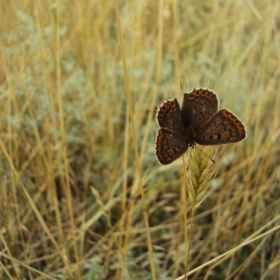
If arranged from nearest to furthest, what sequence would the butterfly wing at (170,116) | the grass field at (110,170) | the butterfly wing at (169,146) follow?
the butterfly wing at (169,146) < the butterfly wing at (170,116) < the grass field at (110,170)

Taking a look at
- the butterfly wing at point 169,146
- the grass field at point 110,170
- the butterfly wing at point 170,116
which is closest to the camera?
the butterfly wing at point 169,146

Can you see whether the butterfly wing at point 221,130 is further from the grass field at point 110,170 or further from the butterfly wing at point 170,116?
the grass field at point 110,170

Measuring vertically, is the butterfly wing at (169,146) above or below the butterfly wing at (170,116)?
below

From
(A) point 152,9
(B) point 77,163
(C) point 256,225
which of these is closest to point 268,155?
(C) point 256,225

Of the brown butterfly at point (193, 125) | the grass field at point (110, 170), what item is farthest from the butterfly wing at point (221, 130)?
the grass field at point (110, 170)

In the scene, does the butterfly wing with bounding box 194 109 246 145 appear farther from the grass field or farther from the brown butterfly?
the grass field

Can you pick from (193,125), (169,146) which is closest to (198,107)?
(193,125)

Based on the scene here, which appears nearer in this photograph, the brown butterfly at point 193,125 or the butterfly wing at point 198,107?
the brown butterfly at point 193,125

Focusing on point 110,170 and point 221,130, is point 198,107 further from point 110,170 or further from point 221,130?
point 110,170

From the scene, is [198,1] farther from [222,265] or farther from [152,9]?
[222,265]
